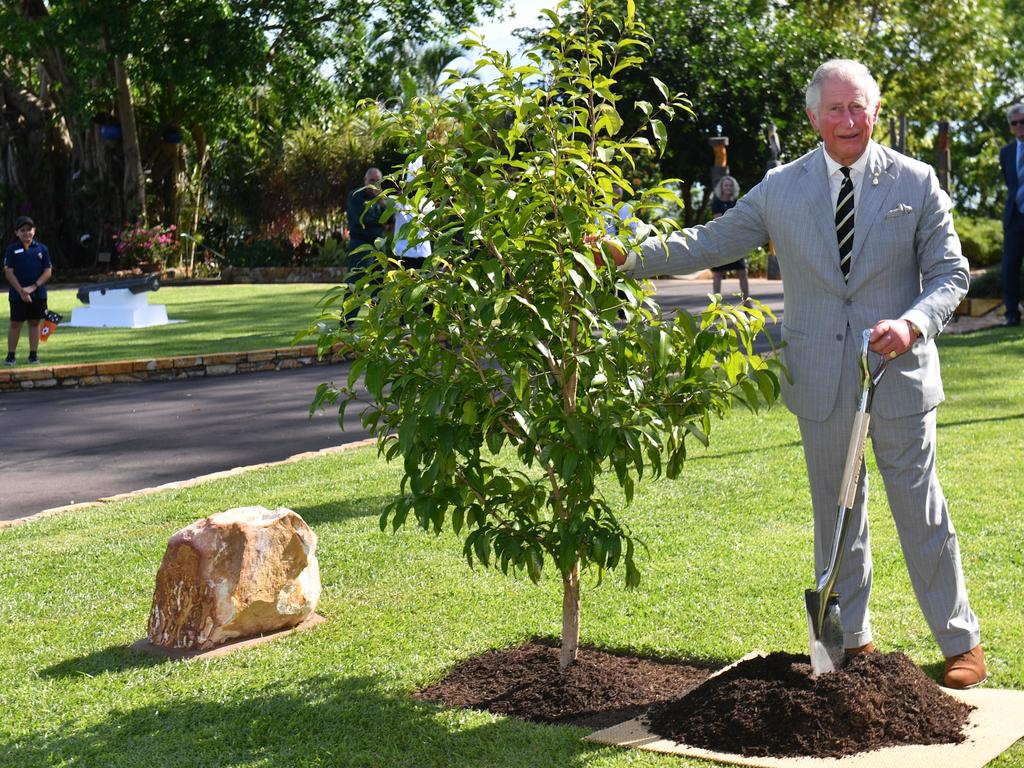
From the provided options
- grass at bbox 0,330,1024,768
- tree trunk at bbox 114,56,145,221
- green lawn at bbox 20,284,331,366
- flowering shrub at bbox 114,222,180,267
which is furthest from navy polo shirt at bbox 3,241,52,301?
tree trunk at bbox 114,56,145,221

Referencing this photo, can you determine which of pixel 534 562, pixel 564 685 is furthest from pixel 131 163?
pixel 534 562

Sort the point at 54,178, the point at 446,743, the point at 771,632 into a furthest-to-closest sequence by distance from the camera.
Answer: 1. the point at 54,178
2. the point at 771,632
3. the point at 446,743

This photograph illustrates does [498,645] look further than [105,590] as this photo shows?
No

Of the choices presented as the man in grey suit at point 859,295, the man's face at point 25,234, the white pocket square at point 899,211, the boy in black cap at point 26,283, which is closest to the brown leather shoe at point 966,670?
the man in grey suit at point 859,295

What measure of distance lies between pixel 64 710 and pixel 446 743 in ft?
4.75

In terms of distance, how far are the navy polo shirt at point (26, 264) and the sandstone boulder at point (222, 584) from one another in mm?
11474

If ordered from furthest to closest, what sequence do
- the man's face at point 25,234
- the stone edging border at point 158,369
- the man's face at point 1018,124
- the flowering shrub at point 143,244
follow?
the flowering shrub at point 143,244 → the man's face at point 25,234 → the stone edging border at point 158,369 → the man's face at point 1018,124

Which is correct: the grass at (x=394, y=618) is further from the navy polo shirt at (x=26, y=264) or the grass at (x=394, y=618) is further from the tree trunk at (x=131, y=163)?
the tree trunk at (x=131, y=163)

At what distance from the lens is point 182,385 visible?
47.8ft

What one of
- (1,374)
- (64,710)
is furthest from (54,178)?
(64,710)

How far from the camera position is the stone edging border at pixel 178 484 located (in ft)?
26.7

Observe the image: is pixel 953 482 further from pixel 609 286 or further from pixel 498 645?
pixel 609 286

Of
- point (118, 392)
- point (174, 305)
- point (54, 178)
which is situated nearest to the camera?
point (118, 392)

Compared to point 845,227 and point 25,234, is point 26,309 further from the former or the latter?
point 845,227
